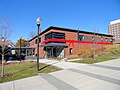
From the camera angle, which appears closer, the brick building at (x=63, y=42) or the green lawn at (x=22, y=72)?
the green lawn at (x=22, y=72)

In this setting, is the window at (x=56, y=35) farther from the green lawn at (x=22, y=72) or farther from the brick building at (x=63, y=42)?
the green lawn at (x=22, y=72)

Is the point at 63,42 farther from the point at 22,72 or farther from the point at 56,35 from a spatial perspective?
the point at 22,72

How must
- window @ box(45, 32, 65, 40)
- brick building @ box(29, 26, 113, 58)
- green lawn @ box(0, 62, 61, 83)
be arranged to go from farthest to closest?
brick building @ box(29, 26, 113, 58) < window @ box(45, 32, 65, 40) < green lawn @ box(0, 62, 61, 83)

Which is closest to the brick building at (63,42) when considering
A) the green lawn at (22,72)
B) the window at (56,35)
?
the window at (56,35)

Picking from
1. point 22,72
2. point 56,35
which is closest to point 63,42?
point 56,35

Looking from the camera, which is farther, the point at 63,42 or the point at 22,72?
the point at 63,42

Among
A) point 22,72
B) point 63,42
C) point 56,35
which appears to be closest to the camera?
point 22,72

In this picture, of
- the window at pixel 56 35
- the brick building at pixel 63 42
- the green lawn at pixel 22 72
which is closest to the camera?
the green lawn at pixel 22 72

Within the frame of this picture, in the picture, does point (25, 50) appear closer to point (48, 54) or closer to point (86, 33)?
point (48, 54)

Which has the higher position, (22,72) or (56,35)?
(56,35)

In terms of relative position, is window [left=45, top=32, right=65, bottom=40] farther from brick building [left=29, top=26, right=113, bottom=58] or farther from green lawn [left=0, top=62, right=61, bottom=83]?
green lawn [left=0, top=62, right=61, bottom=83]

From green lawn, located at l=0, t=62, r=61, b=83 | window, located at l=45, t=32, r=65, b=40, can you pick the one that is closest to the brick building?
window, located at l=45, t=32, r=65, b=40

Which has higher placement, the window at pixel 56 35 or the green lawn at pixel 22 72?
the window at pixel 56 35

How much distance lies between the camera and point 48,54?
2856 centimetres
